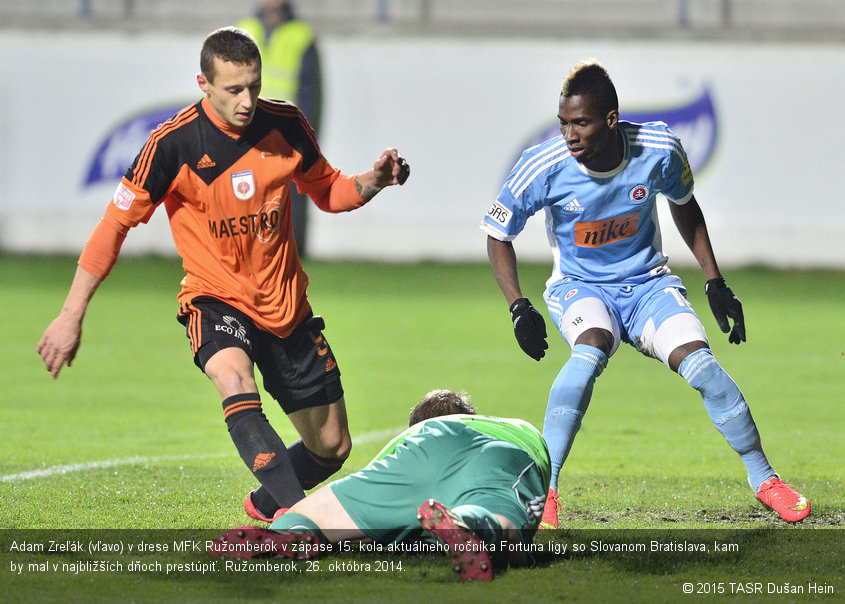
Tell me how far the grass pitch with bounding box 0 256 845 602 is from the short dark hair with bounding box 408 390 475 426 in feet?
2.18

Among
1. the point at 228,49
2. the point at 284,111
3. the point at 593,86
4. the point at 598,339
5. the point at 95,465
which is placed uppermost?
the point at 228,49

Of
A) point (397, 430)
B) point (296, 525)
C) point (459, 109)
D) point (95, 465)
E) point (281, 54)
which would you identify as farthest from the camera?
point (459, 109)

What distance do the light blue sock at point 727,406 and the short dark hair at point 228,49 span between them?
232 centimetres

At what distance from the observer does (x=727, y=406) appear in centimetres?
548

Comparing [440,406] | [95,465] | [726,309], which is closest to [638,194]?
[726,309]

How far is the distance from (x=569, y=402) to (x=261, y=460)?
1451mm

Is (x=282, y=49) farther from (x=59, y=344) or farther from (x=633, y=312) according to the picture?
(x=59, y=344)

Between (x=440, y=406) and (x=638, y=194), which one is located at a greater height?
(x=638, y=194)

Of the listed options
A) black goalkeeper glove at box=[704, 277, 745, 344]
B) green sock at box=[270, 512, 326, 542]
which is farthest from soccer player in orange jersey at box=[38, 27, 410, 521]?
black goalkeeper glove at box=[704, 277, 745, 344]

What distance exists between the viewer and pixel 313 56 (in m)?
15.7

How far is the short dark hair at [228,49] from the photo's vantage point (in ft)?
16.4

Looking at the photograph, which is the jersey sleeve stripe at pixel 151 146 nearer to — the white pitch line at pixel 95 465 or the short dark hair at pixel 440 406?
the short dark hair at pixel 440 406

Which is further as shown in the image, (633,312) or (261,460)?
(633,312)

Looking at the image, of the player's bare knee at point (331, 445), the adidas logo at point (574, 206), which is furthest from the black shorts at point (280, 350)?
the adidas logo at point (574, 206)
